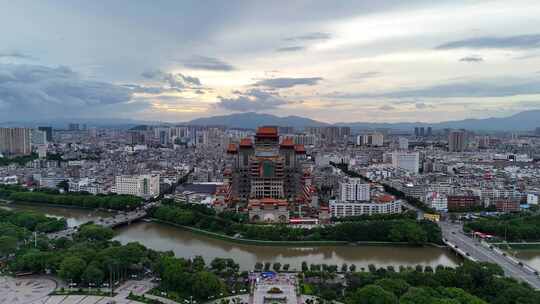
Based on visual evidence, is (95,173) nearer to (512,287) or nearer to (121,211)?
(121,211)

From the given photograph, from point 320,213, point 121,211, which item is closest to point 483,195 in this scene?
point 320,213

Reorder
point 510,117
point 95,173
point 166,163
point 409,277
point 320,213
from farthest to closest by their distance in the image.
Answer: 1. point 510,117
2. point 166,163
3. point 95,173
4. point 320,213
5. point 409,277

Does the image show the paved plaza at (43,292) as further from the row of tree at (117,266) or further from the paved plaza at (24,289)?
the row of tree at (117,266)

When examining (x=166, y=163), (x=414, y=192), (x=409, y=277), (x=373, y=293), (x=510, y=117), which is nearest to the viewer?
(x=373, y=293)

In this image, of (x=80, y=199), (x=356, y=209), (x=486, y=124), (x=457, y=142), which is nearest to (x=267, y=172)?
(x=356, y=209)

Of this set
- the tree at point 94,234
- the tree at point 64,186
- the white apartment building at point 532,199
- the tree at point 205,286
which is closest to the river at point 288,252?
the tree at point 94,234

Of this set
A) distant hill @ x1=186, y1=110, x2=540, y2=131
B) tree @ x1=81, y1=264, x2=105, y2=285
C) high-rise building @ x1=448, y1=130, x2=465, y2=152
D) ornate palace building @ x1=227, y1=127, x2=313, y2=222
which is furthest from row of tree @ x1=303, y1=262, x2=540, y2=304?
distant hill @ x1=186, y1=110, x2=540, y2=131

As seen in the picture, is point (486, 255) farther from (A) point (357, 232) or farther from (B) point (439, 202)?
(B) point (439, 202)
